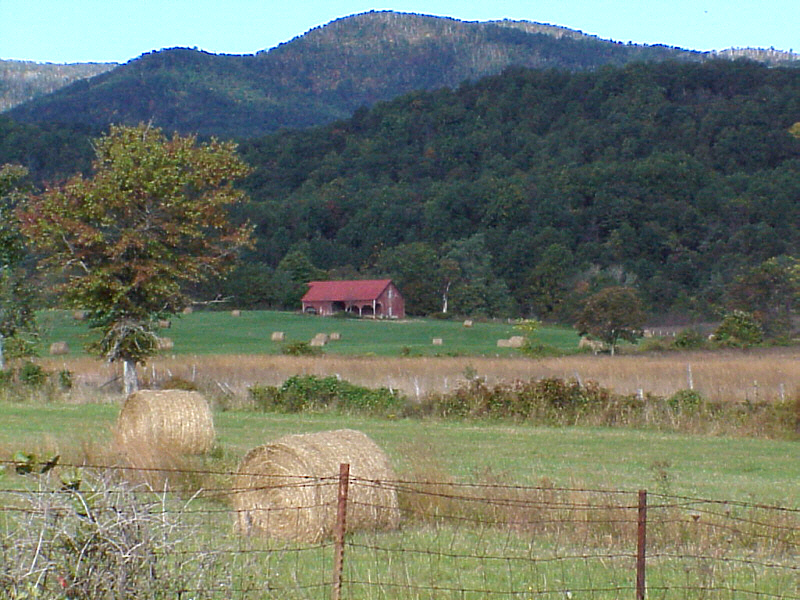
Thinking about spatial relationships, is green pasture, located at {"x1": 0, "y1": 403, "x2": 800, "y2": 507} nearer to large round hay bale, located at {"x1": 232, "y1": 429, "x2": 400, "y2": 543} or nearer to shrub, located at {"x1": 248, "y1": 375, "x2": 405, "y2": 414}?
shrub, located at {"x1": 248, "y1": 375, "x2": 405, "y2": 414}

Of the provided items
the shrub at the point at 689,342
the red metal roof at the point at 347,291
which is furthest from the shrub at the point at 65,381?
the red metal roof at the point at 347,291

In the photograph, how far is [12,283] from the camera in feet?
103

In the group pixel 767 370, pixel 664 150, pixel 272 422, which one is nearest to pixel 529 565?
pixel 272 422

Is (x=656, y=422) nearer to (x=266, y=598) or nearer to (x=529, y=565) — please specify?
(x=529, y=565)

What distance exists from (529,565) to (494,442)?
1133 centimetres

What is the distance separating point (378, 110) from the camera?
150 meters

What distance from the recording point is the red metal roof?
263 feet

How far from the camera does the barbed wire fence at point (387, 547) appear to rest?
555cm

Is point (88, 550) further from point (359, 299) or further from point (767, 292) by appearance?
point (359, 299)

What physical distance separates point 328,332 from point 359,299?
16707 mm

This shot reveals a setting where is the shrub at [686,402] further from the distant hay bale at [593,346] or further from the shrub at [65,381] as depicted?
the distant hay bale at [593,346]

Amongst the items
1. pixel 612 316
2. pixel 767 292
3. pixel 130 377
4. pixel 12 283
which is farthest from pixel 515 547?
pixel 767 292

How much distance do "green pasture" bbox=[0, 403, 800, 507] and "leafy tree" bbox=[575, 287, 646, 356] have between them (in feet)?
87.8

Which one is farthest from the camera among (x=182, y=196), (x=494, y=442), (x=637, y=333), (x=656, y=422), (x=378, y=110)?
(x=378, y=110)
